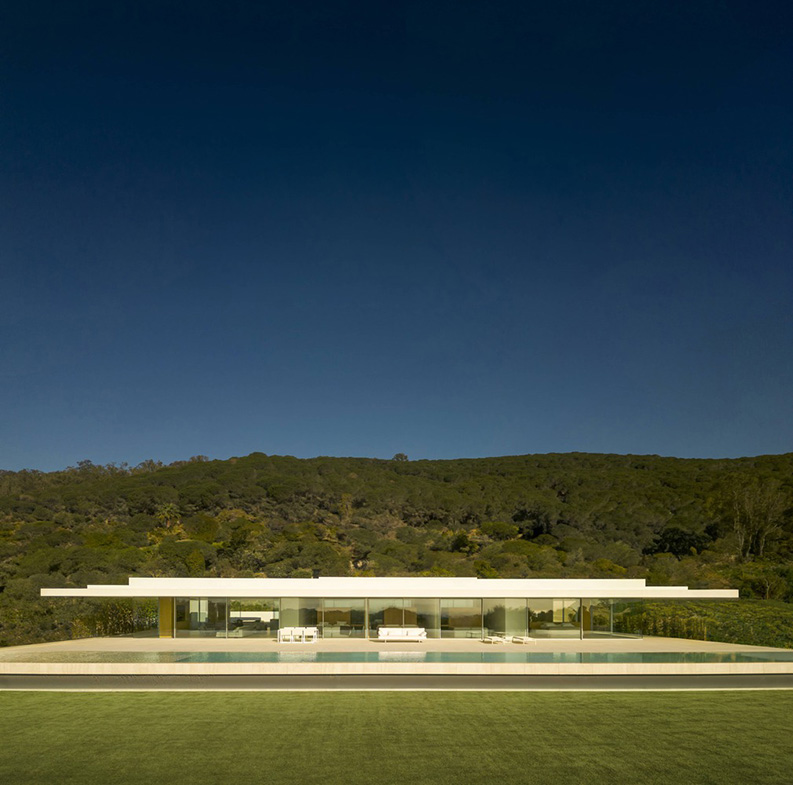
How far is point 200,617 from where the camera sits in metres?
23.3

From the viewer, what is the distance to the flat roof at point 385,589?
2234cm

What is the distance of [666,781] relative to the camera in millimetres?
10031

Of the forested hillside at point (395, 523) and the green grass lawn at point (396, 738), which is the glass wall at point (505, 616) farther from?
the forested hillside at point (395, 523)

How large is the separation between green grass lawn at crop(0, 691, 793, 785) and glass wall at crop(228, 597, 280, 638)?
7.89 m

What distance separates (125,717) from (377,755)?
15.0 ft

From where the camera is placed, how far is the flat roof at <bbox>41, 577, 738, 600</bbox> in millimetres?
22344

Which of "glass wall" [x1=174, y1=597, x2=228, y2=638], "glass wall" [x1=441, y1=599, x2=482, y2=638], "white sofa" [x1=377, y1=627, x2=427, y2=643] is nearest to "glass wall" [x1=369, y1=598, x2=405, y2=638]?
"white sofa" [x1=377, y1=627, x2=427, y2=643]

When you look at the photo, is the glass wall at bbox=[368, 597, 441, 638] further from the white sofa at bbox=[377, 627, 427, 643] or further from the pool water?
the pool water

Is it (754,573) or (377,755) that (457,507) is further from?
(377,755)

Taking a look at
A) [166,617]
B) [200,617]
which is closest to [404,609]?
[200,617]

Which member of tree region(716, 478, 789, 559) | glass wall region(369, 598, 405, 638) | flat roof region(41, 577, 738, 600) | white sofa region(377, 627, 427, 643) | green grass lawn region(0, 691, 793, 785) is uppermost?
tree region(716, 478, 789, 559)

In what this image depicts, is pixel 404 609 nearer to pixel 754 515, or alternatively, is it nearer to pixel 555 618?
pixel 555 618

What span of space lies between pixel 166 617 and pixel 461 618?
26.3 ft

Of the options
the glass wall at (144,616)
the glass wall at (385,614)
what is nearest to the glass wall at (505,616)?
the glass wall at (385,614)
